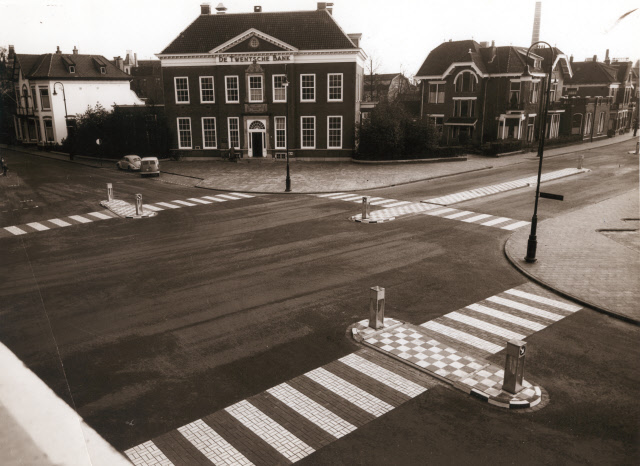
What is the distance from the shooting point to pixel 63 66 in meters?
58.3

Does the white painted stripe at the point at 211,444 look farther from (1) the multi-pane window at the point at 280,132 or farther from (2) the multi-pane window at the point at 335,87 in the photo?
(2) the multi-pane window at the point at 335,87

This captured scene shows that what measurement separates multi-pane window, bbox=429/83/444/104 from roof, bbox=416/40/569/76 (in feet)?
4.11

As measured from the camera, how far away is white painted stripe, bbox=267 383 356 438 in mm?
8031

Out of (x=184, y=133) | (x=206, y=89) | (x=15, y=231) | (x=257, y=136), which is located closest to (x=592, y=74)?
(x=257, y=136)

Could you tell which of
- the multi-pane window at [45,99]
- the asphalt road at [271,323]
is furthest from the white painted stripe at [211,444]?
the multi-pane window at [45,99]

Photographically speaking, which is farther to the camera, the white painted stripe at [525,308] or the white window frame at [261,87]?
the white window frame at [261,87]

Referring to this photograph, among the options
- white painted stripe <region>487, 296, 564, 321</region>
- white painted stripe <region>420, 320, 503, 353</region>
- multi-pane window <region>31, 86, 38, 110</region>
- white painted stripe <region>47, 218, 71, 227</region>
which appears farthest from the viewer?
multi-pane window <region>31, 86, 38, 110</region>

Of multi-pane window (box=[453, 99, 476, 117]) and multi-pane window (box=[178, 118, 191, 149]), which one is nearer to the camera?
multi-pane window (box=[178, 118, 191, 149])

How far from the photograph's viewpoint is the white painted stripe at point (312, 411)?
8.03m

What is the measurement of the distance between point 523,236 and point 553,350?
10.1 metres

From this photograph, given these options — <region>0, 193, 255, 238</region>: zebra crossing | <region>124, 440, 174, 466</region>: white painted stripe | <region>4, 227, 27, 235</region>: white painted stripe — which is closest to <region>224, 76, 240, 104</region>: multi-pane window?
<region>0, 193, 255, 238</region>: zebra crossing

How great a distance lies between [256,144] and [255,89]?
491 centimetres

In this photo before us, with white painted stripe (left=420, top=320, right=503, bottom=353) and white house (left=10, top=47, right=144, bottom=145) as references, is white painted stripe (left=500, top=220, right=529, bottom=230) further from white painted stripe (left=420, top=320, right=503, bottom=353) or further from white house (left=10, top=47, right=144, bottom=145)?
white house (left=10, top=47, right=144, bottom=145)

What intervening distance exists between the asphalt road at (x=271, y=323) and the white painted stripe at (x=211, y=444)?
1.03 ft
